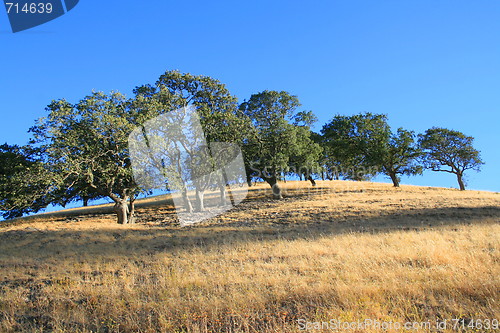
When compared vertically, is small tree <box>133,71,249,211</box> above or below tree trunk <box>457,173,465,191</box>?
above

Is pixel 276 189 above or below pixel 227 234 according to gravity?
above

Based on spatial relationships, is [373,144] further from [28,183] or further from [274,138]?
[28,183]

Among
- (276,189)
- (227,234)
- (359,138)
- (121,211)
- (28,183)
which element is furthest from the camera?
(359,138)

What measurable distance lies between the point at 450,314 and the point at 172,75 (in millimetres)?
32012

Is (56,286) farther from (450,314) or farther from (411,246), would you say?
(411,246)

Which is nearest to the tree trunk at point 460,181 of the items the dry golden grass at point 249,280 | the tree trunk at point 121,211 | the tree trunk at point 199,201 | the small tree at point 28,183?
the dry golden grass at point 249,280

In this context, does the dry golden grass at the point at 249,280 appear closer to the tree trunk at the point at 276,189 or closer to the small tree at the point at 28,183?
the small tree at the point at 28,183

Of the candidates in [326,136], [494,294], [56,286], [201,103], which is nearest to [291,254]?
[494,294]

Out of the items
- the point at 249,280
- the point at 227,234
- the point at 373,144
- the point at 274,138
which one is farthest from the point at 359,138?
the point at 249,280

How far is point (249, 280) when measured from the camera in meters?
8.98

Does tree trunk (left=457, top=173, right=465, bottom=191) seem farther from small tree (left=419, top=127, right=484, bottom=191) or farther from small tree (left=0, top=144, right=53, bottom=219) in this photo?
small tree (left=0, top=144, right=53, bottom=219)

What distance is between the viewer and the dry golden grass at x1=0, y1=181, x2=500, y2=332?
6.62 m

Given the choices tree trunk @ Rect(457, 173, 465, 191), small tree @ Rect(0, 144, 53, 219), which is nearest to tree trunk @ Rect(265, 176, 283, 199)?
small tree @ Rect(0, 144, 53, 219)

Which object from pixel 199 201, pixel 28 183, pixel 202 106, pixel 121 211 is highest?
pixel 202 106
